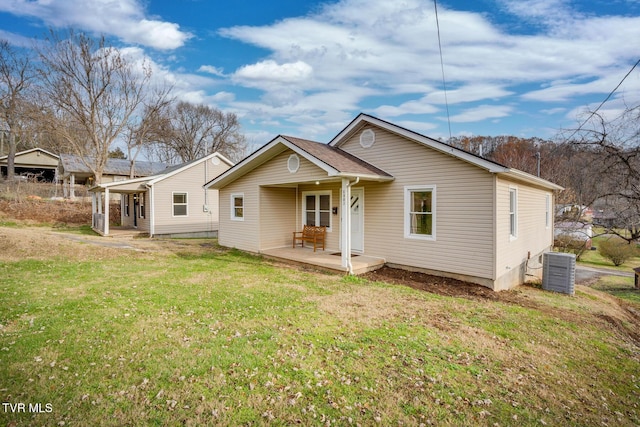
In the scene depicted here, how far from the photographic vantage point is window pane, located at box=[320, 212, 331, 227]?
454 inches

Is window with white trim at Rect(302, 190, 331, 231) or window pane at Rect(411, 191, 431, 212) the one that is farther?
window with white trim at Rect(302, 190, 331, 231)

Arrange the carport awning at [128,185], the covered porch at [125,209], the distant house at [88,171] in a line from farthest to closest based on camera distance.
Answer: the distant house at [88,171] → the covered porch at [125,209] → the carport awning at [128,185]

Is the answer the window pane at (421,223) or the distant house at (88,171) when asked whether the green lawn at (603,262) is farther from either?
the distant house at (88,171)

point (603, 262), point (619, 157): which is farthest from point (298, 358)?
point (603, 262)

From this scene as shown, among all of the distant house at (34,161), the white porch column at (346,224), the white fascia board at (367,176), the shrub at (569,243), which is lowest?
the shrub at (569,243)

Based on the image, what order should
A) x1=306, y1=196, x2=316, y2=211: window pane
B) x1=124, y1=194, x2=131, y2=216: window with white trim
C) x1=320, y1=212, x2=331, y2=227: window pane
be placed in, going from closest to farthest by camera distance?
x1=320, y1=212, x2=331, y2=227: window pane
x1=306, y1=196, x2=316, y2=211: window pane
x1=124, y1=194, x2=131, y2=216: window with white trim

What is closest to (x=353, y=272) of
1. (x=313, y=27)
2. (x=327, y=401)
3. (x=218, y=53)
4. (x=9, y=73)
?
(x=327, y=401)

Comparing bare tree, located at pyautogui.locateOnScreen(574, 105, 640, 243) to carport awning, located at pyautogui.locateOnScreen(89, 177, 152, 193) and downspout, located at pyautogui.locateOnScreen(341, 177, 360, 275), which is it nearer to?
downspout, located at pyautogui.locateOnScreen(341, 177, 360, 275)

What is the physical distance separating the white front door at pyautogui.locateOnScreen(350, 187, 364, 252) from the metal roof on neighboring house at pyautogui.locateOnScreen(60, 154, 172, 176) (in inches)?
895

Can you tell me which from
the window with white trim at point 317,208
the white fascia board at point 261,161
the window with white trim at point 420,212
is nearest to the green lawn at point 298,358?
the window with white trim at point 420,212

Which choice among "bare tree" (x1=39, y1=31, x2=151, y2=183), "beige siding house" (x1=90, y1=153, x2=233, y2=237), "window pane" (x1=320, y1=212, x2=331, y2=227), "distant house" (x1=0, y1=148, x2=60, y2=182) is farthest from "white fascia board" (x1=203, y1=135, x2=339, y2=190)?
"distant house" (x1=0, y1=148, x2=60, y2=182)

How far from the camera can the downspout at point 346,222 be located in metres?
8.77

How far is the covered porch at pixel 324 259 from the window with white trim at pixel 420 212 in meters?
1.38

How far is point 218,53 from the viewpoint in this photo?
58.0 ft
